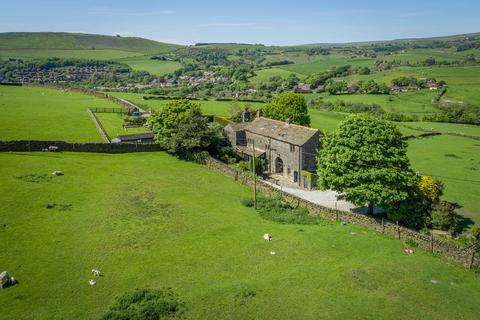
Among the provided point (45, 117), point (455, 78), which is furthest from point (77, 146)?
point (455, 78)

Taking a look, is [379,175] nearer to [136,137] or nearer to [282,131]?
[282,131]

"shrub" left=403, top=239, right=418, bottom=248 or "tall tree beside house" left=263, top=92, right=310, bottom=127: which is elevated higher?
"tall tree beside house" left=263, top=92, right=310, bottom=127

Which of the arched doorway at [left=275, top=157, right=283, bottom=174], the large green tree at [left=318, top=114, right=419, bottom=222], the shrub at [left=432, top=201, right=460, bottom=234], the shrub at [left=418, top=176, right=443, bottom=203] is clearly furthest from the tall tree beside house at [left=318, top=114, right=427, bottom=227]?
the arched doorway at [left=275, top=157, right=283, bottom=174]

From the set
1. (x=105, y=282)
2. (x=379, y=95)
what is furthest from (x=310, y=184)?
(x=379, y=95)

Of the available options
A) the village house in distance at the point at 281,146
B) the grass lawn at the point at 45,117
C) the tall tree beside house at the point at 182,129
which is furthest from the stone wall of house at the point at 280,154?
the grass lawn at the point at 45,117

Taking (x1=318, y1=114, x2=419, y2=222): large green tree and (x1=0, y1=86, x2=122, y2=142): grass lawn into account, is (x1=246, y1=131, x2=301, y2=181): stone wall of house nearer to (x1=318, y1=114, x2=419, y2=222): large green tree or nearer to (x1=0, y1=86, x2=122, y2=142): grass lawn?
(x1=318, y1=114, x2=419, y2=222): large green tree

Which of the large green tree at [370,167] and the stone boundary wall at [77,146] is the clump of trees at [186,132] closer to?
the stone boundary wall at [77,146]
